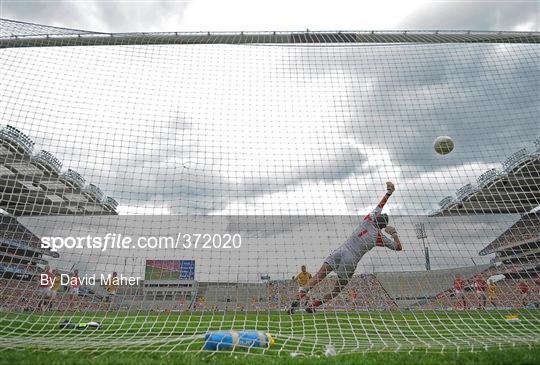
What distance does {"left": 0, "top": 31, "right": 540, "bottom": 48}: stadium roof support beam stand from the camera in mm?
7910

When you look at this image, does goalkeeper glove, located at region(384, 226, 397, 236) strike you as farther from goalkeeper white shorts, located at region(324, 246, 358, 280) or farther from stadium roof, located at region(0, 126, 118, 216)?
stadium roof, located at region(0, 126, 118, 216)

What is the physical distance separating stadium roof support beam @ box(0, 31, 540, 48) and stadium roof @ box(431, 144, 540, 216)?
2.49 m

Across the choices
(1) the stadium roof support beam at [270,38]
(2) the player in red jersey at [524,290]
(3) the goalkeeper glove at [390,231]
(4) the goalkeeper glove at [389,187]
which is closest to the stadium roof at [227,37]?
(1) the stadium roof support beam at [270,38]

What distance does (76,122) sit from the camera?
23.8ft

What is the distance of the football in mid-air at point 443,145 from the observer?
8086 millimetres

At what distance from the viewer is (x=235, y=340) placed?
140 inches

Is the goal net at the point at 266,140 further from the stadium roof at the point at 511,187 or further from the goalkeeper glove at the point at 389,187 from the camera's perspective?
the goalkeeper glove at the point at 389,187

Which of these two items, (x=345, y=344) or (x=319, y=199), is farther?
(x=319, y=199)

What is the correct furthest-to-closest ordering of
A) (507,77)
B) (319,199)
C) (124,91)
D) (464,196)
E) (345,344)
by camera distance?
(464,196), (507,77), (124,91), (319,199), (345,344)

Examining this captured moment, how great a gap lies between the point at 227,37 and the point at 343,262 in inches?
192

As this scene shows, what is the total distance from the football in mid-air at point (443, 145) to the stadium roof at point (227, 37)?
2.16 metres

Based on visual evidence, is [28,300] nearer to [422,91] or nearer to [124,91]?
[124,91]

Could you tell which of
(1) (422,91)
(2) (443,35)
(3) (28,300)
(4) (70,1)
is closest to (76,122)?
(4) (70,1)

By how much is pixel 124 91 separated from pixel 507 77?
744 cm
